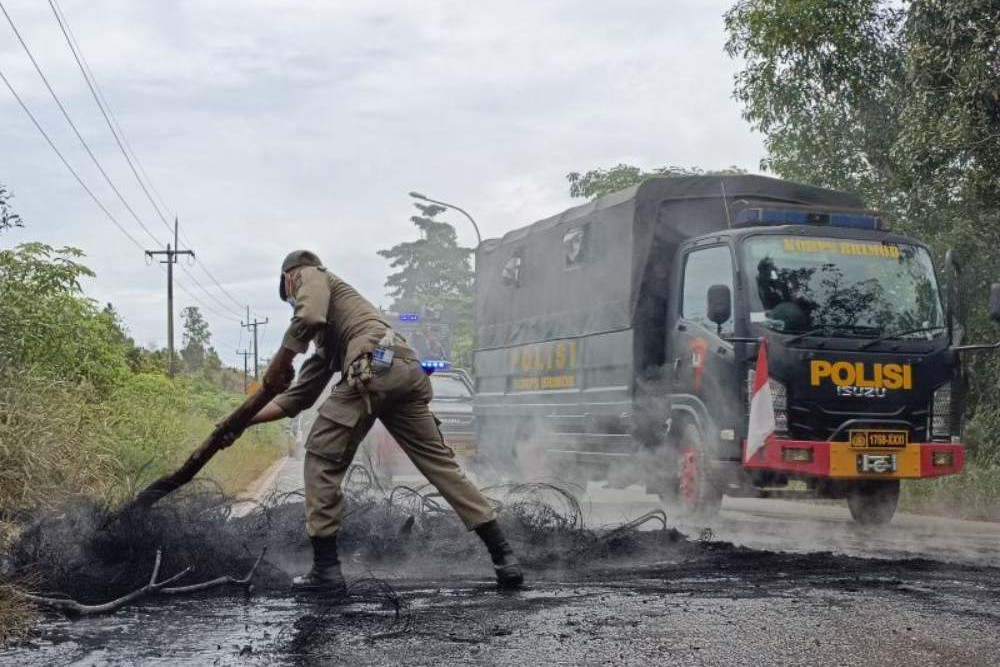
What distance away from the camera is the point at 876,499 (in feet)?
34.8

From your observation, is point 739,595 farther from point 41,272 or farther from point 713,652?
point 41,272

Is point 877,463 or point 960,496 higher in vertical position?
point 877,463

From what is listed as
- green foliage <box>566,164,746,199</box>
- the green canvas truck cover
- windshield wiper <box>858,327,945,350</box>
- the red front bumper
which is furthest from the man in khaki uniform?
green foliage <box>566,164,746,199</box>

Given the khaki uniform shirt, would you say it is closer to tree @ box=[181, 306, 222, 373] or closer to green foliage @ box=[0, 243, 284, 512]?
green foliage @ box=[0, 243, 284, 512]

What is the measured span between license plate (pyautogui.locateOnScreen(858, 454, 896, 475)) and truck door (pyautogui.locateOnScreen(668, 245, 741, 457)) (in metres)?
1.03

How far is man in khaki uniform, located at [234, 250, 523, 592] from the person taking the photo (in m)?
6.20

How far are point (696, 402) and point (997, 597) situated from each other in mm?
4811

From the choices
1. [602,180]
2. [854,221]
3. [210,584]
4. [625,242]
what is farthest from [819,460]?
[602,180]

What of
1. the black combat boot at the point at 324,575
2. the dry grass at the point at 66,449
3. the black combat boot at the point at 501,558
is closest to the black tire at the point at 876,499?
the black combat boot at the point at 501,558

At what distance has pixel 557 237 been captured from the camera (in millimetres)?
13797

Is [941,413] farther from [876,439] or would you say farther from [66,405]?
[66,405]

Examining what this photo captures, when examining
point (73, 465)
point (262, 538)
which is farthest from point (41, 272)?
point (262, 538)

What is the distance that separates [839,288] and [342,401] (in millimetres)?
5352

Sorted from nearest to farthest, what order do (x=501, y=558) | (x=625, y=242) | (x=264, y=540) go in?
1. (x=501, y=558)
2. (x=264, y=540)
3. (x=625, y=242)
